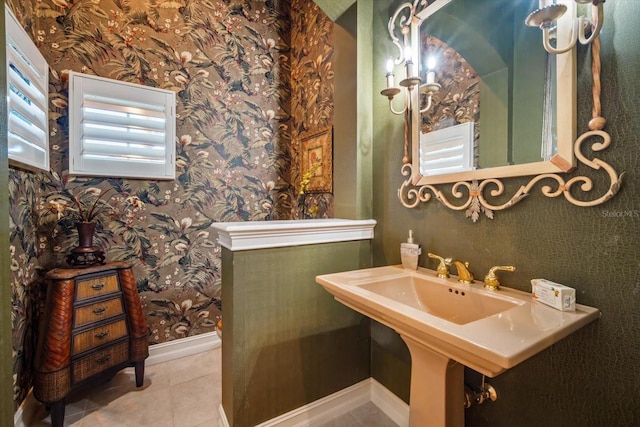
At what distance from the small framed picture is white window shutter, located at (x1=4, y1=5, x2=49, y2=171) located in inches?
65.1

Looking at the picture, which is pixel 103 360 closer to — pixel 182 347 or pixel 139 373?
pixel 139 373

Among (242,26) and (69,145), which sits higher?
(242,26)

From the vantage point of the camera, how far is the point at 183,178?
83.9 inches

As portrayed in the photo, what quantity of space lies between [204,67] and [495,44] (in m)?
2.06

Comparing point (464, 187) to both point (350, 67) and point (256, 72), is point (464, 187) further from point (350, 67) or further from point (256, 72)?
point (256, 72)

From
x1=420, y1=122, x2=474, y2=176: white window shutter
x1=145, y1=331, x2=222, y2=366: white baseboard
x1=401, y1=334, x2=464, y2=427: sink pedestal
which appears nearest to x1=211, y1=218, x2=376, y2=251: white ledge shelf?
x1=420, y1=122, x2=474, y2=176: white window shutter

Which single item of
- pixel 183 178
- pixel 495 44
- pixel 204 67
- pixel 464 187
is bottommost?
pixel 464 187

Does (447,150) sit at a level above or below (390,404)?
above

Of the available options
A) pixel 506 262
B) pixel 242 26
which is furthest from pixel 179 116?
pixel 506 262

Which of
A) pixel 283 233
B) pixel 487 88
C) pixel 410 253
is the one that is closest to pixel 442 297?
pixel 410 253

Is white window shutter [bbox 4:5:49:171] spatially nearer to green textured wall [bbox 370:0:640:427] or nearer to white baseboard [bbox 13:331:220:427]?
white baseboard [bbox 13:331:220:427]

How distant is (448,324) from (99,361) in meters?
1.94

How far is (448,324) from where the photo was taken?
2.33ft

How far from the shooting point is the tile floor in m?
1.49
